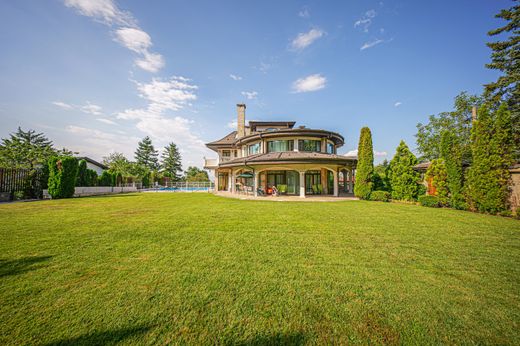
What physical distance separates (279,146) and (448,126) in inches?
1157

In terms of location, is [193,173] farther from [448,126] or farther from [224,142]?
[448,126]

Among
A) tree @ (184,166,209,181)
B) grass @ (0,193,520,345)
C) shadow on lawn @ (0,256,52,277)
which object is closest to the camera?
grass @ (0,193,520,345)

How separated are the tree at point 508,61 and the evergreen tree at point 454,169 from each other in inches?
442

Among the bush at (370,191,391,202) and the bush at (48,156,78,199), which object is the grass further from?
the bush at (48,156,78,199)

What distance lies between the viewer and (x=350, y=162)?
16.6 metres

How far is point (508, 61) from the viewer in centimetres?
1759

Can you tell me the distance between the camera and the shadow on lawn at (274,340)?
6.25ft

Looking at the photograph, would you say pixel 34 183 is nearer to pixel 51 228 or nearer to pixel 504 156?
pixel 51 228

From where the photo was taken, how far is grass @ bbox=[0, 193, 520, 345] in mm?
2041

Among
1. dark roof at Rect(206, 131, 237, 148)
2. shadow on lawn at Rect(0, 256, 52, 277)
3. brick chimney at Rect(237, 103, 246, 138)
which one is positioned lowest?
shadow on lawn at Rect(0, 256, 52, 277)

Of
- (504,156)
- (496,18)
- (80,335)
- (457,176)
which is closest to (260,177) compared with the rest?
(457,176)

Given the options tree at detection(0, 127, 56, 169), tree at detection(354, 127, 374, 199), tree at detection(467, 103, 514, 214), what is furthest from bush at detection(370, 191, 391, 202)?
tree at detection(0, 127, 56, 169)

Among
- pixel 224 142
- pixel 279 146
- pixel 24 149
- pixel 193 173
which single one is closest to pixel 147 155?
pixel 193 173

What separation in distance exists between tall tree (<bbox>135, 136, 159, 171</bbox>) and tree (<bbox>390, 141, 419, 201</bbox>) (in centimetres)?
5985
